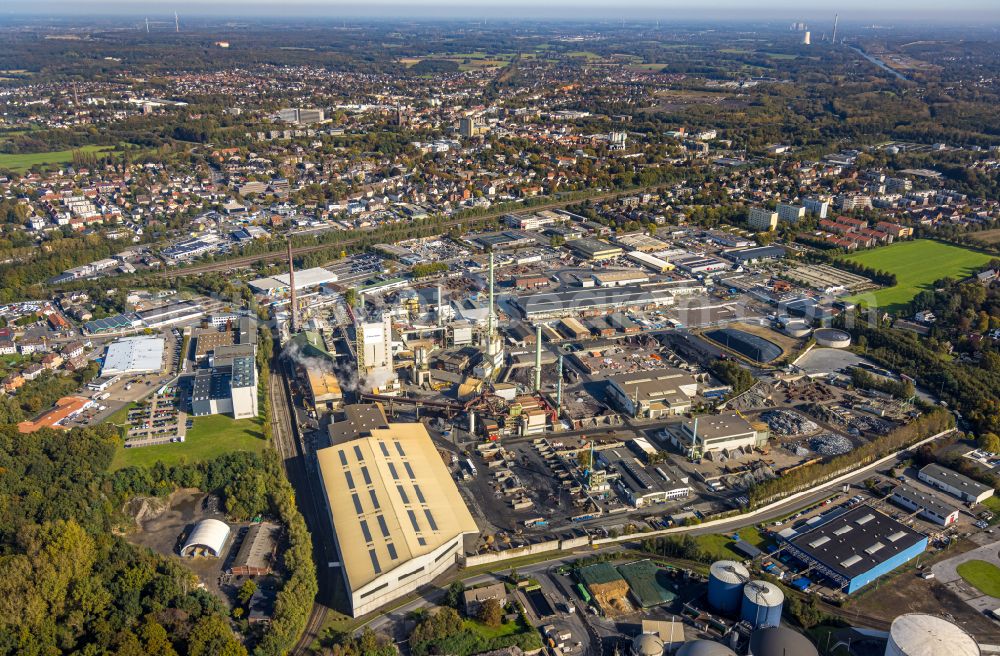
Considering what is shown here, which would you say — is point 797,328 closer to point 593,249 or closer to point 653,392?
point 653,392

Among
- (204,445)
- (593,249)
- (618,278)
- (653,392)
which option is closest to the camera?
(204,445)

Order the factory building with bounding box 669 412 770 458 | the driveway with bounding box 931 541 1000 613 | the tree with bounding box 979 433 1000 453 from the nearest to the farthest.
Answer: the driveway with bounding box 931 541 1000 613, the factory building with bounding box 669 412 770 458, the tree with bounding box 979 433 1000 453

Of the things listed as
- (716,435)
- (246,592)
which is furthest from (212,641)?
(716,435)

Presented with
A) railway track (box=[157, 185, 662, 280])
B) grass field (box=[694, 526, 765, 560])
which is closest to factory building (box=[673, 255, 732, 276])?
railway track (box=[157, 185, 662, 280])

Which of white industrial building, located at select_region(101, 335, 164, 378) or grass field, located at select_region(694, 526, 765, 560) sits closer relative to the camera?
grass field, located at select_region(694, 526, 765, 560)

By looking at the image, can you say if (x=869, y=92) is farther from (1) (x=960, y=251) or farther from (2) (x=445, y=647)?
(2) (x=445, y=647)

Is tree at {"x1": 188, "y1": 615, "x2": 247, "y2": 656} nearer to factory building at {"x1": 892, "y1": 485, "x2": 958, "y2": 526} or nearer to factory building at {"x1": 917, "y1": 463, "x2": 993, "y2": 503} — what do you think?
factory building at {"x1": 892, "y1": 485, "x2": 958, "y2": 526}

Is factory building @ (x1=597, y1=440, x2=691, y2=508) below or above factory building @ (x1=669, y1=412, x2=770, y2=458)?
above
